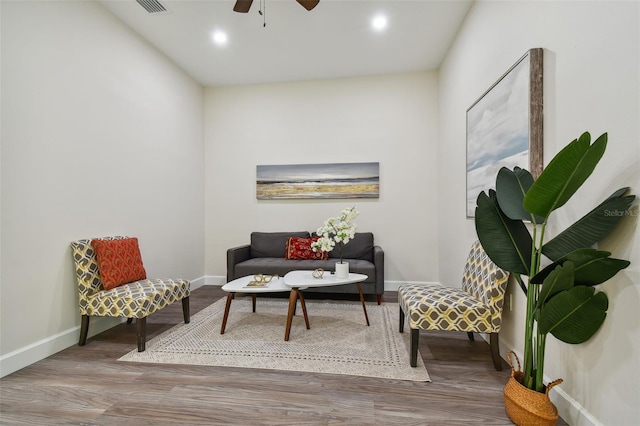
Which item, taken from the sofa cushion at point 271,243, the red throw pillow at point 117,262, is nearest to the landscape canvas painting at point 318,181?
the sofa cushion at point 271,243

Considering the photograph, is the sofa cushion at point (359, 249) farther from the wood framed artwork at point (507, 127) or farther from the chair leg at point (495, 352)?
the chair leg at point (495, 352)

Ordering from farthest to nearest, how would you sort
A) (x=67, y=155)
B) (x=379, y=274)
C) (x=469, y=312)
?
(x=379, y=274)
(x=67, y=155)
(x=469, y=312)

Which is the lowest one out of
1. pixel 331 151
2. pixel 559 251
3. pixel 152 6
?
pixel 559 251

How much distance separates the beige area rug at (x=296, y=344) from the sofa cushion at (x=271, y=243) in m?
1.04

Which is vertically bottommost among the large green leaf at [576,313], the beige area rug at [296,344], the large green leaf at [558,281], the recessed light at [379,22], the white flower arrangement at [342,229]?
the beige area rug at [296,344]

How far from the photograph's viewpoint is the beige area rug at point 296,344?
201 cm

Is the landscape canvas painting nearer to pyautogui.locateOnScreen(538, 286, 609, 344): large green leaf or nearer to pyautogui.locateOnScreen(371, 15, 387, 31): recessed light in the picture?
pyautogui.locateOnScreen(371, 15, 387, 31): recessed light

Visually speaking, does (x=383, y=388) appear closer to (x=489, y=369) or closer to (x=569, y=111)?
(x=489, y=369)

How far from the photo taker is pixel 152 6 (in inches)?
105

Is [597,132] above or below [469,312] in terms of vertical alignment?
above

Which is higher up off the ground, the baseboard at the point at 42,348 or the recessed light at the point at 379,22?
the recessed light at the point at 379,22

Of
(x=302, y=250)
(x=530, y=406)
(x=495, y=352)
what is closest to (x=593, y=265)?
(x=530, y=406)

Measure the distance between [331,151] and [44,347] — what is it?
374 cm

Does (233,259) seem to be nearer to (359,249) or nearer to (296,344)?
(296,344)
